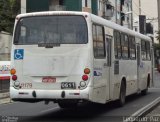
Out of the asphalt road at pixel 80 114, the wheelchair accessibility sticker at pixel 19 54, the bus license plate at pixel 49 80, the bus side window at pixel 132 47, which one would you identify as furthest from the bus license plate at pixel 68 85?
the bus side window at pixel 132 47

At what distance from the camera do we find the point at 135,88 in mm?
20734

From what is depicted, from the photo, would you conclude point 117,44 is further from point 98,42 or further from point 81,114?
point 81,114

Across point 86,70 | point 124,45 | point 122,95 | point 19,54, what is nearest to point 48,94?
point 86,70

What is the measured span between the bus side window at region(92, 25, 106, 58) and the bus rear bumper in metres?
1.45

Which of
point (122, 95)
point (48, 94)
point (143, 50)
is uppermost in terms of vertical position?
point (143, 50)

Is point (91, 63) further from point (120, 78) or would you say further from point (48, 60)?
point (120, 78)

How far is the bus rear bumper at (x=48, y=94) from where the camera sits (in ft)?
43.4

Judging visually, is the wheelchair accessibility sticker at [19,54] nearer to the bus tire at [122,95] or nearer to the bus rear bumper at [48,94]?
the bus rear bumper at [48,94]

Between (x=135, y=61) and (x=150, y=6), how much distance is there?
109203 mm

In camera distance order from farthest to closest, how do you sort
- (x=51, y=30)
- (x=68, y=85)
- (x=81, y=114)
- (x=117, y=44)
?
(x=117, y=44) < (x=81, y=114) < (x=51, y=30) < (x=68, y=85)

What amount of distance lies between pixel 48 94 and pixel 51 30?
1.97 m

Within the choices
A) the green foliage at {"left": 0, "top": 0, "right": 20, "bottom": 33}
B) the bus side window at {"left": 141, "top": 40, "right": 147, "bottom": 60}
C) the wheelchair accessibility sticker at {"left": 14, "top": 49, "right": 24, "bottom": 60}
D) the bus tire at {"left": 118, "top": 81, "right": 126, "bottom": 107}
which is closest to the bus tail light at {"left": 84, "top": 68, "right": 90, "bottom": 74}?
the wheelchair accessibility sticker at {"left": 14, "top": 49, "right": 24, "bottom": 60}

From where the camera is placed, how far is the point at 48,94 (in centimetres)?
1346

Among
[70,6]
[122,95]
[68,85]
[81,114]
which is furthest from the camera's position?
[70,6]
